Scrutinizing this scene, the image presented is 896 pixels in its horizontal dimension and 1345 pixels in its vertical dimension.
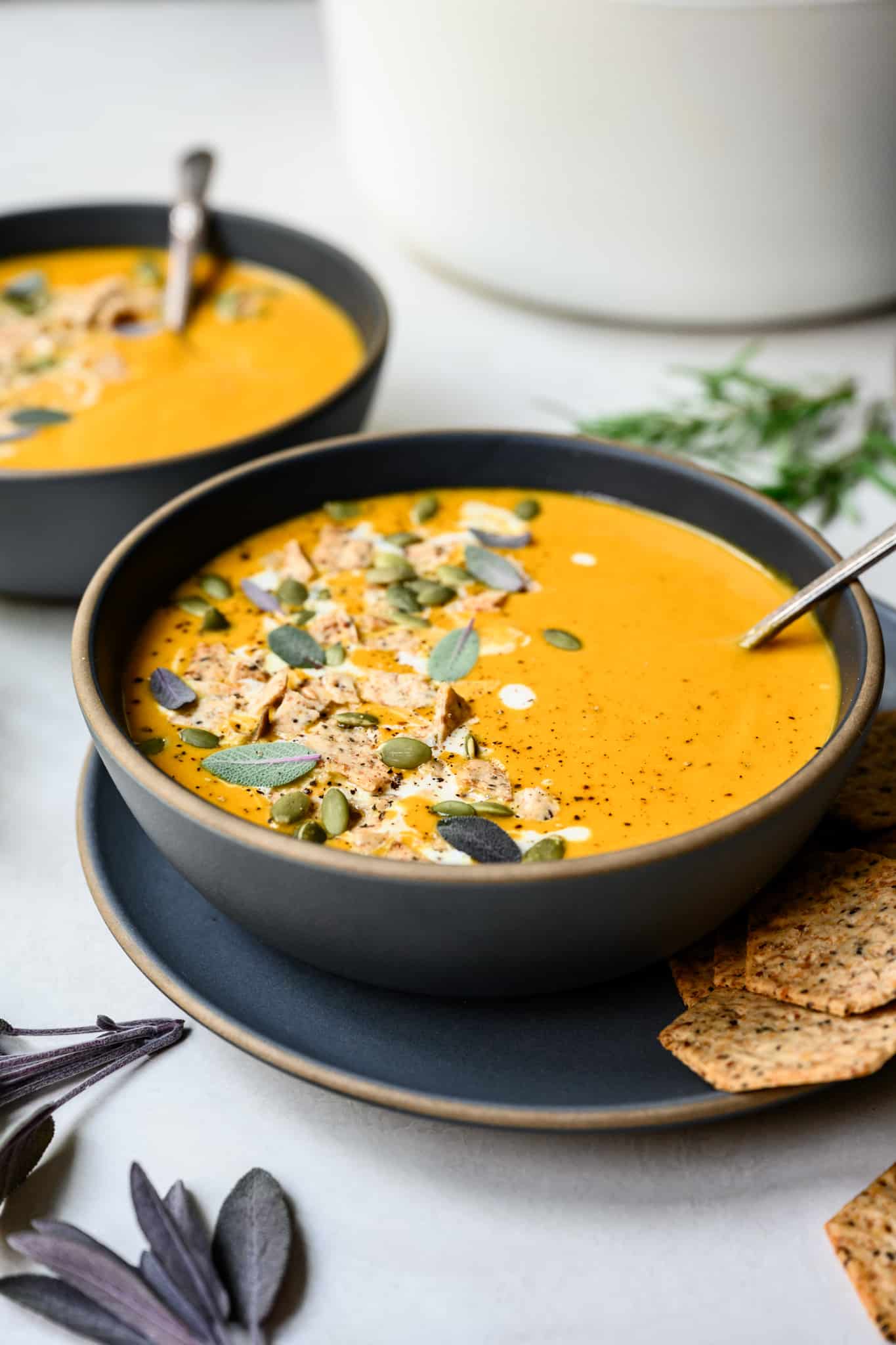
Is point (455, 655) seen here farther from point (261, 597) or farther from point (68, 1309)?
point (68, 1309)

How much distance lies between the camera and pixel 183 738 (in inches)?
55.4

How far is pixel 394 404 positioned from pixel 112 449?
70 cm

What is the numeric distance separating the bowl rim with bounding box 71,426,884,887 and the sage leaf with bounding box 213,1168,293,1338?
0.96ft

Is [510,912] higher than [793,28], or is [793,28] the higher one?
[793,28]

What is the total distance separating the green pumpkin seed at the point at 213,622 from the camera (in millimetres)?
1599

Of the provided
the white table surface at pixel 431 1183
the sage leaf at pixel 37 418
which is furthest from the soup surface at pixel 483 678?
the sage leaf at pixel 37 418

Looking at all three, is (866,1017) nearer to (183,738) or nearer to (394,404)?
(183,738)

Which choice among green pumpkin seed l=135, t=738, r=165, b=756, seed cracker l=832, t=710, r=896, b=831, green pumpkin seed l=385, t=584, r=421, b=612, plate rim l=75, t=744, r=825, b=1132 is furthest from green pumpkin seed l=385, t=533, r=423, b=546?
plate rim l=75, t=744, r=825, b=1132

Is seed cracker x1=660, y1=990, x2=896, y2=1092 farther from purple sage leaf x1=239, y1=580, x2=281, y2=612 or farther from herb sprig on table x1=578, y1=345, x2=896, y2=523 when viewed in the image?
herb sprig on table x1=578, y1=345, x2=896, y2=523

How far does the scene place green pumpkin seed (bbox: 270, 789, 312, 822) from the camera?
4.23ft

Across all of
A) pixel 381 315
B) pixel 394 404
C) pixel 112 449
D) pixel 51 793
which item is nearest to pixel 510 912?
pixel 51 793

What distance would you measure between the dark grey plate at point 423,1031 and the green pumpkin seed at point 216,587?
373mm

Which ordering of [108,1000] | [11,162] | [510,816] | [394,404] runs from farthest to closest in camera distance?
[11,162]
[394,404]
[108,1000]
[510,816]

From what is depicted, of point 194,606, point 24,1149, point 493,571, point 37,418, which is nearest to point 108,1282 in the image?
point 24,1149
